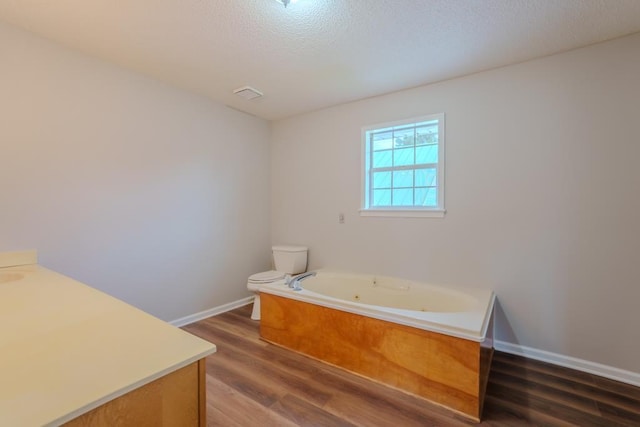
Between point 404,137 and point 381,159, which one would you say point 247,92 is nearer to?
point 381,159

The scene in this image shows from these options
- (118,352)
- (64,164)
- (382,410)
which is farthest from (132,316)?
(64,164)

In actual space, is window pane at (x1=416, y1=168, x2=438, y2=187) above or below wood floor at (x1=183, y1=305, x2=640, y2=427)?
above

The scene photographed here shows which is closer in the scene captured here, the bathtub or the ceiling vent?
the bathtub

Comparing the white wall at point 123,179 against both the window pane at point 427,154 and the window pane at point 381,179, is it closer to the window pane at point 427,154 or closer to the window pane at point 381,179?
the window pane at point 381,179

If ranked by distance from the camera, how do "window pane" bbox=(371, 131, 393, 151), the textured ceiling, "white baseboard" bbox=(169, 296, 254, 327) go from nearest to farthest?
the textured ceiling, "white baseboard" bbox=(169, 296, 254, 327), "window pane" bbox=(371, 131, 393, 151)

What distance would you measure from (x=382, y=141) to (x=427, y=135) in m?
0.46

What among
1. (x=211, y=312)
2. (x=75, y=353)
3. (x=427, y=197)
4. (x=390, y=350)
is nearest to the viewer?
(x=75, y=353)

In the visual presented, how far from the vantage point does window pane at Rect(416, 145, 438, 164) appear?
9.09 feet

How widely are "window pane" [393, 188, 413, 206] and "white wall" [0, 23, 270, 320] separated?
177 cm

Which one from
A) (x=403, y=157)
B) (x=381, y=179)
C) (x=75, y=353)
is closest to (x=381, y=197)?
(x=381, y=179)

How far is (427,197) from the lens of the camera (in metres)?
2.81

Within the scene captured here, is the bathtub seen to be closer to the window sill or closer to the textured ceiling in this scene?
the window sill

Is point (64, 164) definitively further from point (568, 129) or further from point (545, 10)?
point (568, 129)

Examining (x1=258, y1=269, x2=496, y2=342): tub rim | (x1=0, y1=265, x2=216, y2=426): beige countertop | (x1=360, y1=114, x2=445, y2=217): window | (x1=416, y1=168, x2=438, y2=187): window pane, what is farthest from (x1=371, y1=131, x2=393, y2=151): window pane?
(x1=0, y1=265, x2=216, y2=426): beige countertop
